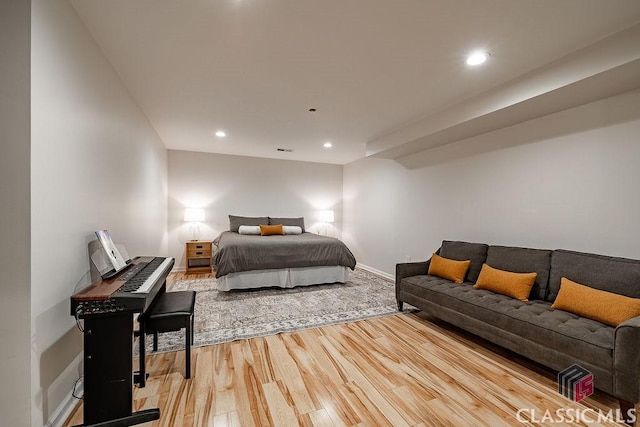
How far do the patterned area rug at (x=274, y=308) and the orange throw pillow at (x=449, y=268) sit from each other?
24.1 inches

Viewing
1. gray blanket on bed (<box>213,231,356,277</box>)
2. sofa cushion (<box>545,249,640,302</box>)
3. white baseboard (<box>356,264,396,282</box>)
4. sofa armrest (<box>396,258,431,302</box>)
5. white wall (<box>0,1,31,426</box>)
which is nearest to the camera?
white wall (<box>0,1,31,426</box>)

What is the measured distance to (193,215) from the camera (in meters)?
5.17

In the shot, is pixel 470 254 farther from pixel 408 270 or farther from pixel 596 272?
pixel 596 272

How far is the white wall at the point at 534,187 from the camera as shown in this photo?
2.21 m

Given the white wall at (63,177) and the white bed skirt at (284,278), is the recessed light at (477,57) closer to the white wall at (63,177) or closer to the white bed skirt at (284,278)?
the white wall at (63,177)

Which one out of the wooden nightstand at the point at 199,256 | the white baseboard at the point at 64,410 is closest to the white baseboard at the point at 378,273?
the wooden nightstand at the point at 199,256

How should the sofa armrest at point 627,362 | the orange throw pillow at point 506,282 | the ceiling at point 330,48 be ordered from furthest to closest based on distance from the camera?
1. the orange throw pillow at point 506,282
2. the ceiling at point 330,48
3. the sofa armrest at point 627,362

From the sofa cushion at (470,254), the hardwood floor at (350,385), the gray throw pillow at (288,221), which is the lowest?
the hardwood floor at (350,385)

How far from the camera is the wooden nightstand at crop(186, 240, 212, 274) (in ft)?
16.5

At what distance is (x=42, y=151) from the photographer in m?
1.32

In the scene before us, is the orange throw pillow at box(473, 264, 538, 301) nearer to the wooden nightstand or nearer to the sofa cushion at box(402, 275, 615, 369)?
the sofa cushion at box(402, 275, 615, 369)

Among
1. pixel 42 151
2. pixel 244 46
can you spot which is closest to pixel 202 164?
pixel 244 46

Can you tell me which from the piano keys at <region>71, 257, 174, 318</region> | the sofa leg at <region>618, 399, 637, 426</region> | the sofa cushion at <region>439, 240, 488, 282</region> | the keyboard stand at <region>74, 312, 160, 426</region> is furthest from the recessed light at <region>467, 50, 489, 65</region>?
the keyboard stand at <region>74, 312, 160, 426</region>

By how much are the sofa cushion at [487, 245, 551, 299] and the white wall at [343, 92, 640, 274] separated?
0.91 feet
